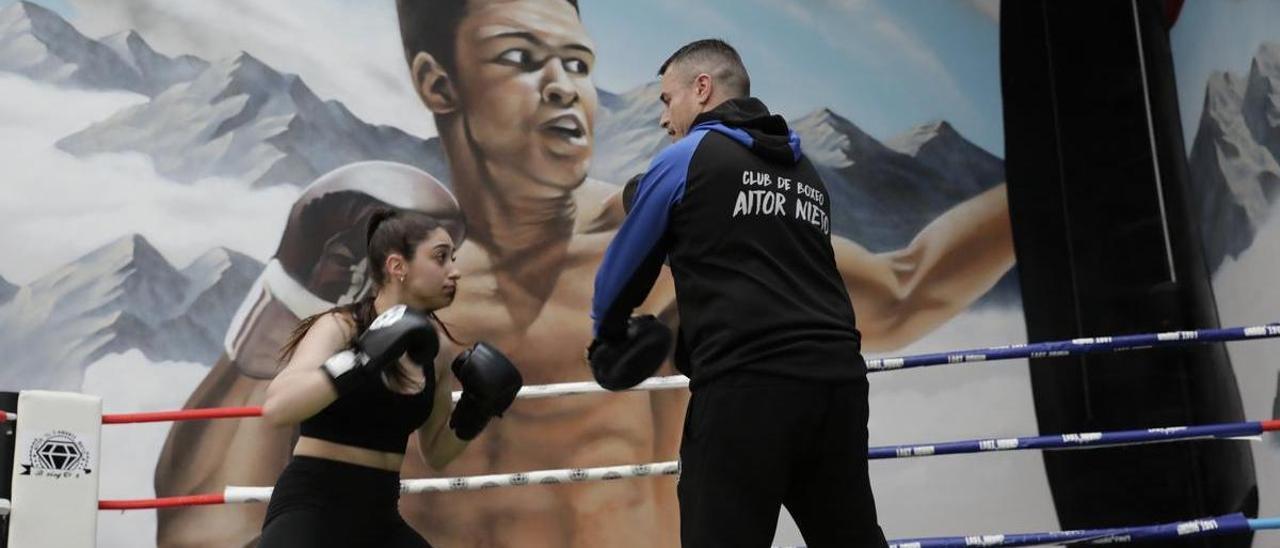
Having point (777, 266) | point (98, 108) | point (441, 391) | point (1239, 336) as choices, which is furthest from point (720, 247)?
point (98, 108)

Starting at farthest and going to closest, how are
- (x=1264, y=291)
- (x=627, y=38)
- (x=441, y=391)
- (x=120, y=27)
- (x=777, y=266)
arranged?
(x=627, y=38) → (x=120, y=27) → (x=1264, y=291) → (x=441, y=391) → (x=777, y=266)

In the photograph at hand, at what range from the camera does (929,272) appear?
439cm

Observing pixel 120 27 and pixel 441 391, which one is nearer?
pixel 441 391

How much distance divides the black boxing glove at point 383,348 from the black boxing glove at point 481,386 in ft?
0.64

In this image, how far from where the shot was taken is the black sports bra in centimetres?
208

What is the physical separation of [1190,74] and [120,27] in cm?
357

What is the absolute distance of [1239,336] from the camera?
9.78 feet

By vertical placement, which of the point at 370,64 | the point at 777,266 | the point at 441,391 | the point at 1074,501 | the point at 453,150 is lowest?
the point at 1074,501

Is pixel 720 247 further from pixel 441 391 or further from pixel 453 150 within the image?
pixel 453 150

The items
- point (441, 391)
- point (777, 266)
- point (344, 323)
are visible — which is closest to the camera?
point (777, 266)

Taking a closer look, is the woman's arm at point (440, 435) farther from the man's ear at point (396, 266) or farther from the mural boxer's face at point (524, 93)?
the mural boxer's face at point (524, 93)

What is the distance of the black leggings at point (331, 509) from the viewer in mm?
2008

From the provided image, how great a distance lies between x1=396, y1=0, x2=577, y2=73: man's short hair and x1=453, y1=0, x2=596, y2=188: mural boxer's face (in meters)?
0.03

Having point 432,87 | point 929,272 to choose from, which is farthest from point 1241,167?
point 432,87
